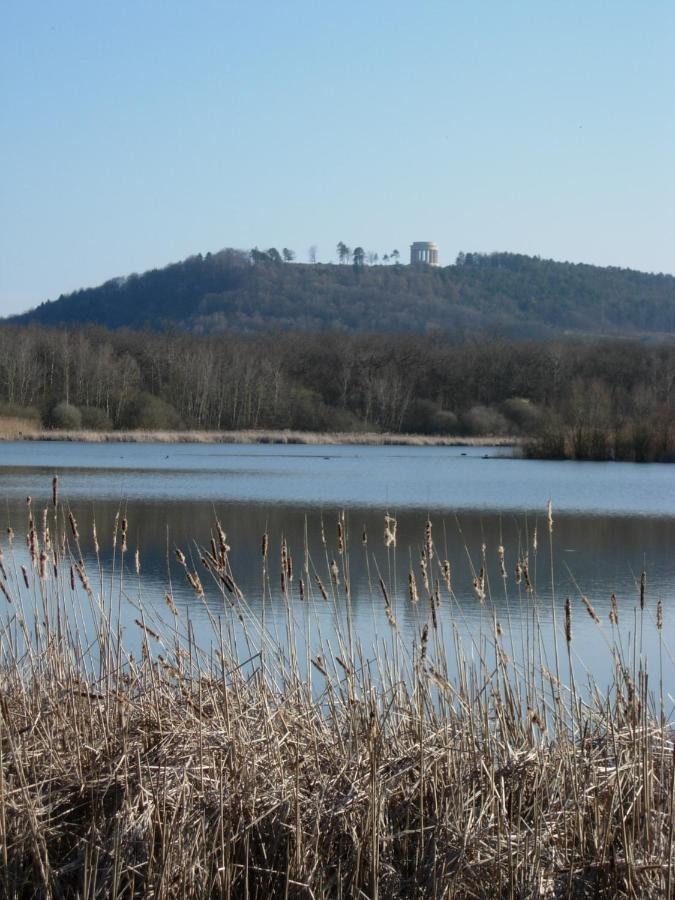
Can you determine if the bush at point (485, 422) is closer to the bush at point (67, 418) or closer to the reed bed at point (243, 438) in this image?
the reed bed at point (243, 438)

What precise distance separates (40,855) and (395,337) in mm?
56351

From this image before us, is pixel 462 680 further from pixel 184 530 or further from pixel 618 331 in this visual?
pixel 618 331

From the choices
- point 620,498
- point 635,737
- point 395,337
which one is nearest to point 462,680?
point 635,737

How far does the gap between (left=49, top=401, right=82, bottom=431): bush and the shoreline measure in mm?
1512

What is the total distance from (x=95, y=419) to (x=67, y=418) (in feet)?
5.03

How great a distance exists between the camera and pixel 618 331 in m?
99.2

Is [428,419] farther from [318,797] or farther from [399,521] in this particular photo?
[318,797]

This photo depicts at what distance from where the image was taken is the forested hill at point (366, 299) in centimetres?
9600

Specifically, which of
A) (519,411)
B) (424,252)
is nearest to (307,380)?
(519,411)

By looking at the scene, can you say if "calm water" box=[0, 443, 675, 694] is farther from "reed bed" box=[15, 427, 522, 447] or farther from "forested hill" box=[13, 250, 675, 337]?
"forested hill" box=[13, 250, 675, 337]

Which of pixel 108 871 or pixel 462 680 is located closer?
pixel 108 871

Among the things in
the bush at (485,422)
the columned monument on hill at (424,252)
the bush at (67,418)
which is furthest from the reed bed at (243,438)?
the columned monument on hill at (424,252)

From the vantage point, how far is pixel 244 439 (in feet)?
131

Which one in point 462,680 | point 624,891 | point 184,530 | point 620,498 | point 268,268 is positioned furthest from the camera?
point 268,268
